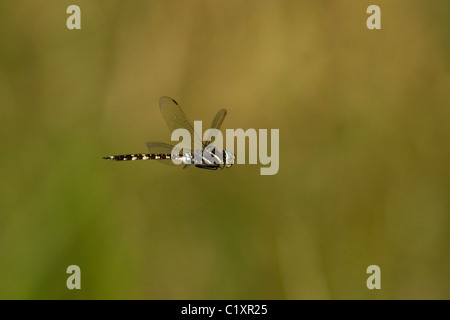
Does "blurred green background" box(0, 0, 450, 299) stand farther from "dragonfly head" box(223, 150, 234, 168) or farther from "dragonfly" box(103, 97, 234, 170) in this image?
"dragonfly head" box(223, 150, 234, 168)

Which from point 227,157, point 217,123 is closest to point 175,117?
point 217,123

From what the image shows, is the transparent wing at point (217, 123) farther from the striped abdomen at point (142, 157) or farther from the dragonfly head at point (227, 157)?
the striped abdomen at point (142, 157)

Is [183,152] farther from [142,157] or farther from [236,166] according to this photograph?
[236,166]

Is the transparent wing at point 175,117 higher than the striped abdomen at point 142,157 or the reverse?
higher

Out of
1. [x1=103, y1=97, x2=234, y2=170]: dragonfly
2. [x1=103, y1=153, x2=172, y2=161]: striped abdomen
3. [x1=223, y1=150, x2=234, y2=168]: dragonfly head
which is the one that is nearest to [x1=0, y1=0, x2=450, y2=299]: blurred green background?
[x1=103, y1=153, x2=172, y2=161]: striped abdomen

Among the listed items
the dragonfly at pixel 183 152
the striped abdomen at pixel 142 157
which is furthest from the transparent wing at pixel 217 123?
the striped abdomen at pixel 142 157

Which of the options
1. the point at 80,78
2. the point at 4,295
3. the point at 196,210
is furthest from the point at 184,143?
the point at 4,295

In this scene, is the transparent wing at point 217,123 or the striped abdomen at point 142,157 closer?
the transparent wing at point 217,123
